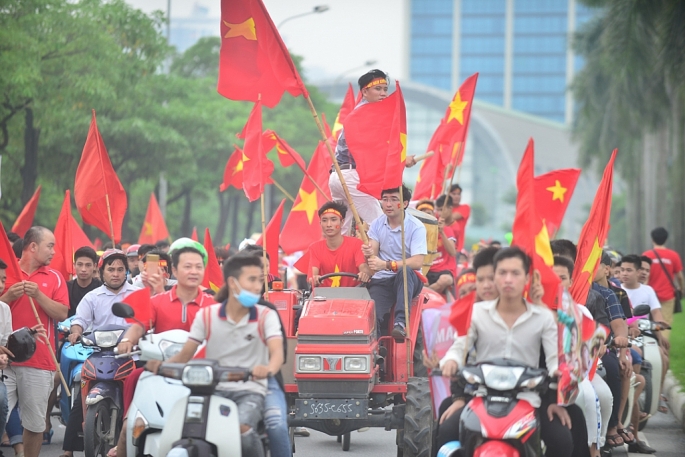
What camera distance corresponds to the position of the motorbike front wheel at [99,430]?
885 cm

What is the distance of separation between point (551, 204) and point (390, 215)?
256 centimetres

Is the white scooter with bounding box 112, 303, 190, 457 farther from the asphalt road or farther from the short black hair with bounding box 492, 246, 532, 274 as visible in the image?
Answer: the asphalt road

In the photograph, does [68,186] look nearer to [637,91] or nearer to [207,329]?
[637,91]

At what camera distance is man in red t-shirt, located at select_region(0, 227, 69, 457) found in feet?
30.7

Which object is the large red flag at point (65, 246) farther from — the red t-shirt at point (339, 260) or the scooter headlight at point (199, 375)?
the scooter headlight at point (199, 375)

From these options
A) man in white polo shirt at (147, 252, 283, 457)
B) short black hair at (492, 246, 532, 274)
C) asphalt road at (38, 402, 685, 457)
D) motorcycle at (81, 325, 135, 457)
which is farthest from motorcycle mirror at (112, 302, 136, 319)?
asphalt road at (38, 402, 685, 457)

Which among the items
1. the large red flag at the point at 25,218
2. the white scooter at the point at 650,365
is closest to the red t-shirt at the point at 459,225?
the white scooter at the point at 650,365

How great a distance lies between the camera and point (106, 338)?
30.1ft

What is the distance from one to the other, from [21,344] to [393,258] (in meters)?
3.28

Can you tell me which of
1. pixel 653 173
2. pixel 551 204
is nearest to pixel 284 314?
pixel 551 204

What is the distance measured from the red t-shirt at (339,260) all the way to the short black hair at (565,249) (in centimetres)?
176

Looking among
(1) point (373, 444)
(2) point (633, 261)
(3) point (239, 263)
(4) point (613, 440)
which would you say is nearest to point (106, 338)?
(3) point (239, 263)

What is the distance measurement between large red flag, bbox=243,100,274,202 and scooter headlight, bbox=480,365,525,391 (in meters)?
4.93

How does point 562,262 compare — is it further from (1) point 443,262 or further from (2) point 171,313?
(1) point 443,262
